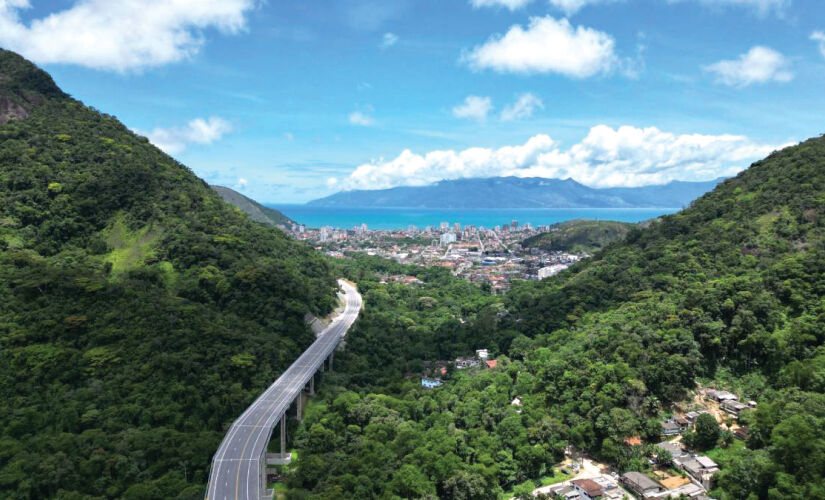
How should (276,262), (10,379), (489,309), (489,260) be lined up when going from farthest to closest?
(489,260), (489,309), (276,262), (10,379)

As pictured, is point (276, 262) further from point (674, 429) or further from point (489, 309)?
point (674, 429)

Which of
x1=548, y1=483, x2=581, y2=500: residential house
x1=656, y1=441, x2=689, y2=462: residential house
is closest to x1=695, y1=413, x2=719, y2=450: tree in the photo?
x1=656, y1=441, x2=689, y2=462: residential house

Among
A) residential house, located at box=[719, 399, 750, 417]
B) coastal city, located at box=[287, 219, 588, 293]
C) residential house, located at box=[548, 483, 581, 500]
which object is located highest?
coastal city, located at box=[287, 219, 588, 293]

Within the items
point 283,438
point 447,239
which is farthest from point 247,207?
point 283,438

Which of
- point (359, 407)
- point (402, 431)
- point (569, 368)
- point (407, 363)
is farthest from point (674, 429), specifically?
point (407, 363)

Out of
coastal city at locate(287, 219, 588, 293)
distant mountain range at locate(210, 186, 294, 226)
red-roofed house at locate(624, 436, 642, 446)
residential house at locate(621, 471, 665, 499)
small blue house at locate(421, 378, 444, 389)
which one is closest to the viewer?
residential house at locate(621, 471, 665, 499)

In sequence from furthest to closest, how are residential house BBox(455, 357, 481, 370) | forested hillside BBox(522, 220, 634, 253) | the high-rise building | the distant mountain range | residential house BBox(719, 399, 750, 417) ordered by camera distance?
the distant mountain range < the high-rise building < forested hillside BBox(522, 220, 634, 253) < residential house BBox(455, 357, 481, 370) < residential house BBox(719, 399, 750, 417)

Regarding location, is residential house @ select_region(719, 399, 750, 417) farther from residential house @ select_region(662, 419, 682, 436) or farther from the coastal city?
the coastal city

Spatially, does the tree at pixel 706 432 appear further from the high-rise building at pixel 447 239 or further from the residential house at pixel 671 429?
the high-rise building at pixel 447 239
